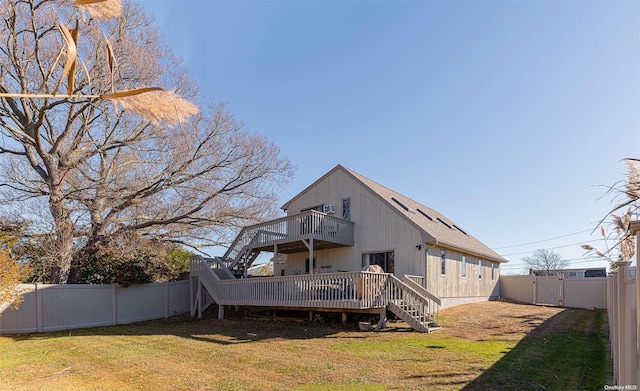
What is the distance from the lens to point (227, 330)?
12.6 m

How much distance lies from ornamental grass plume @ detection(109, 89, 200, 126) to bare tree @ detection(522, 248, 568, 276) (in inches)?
2138

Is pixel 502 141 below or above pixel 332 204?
above

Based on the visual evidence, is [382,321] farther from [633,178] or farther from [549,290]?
A: [549,290]

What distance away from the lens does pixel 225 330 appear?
12.6 m

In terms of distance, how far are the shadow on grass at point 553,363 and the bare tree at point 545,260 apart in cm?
4331

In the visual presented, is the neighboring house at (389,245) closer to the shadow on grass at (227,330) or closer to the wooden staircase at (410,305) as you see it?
the wooden staircase at (410,305)

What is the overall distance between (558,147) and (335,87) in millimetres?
8832

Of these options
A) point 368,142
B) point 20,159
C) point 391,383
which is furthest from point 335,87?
point 20,159

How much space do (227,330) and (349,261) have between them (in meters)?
6.51

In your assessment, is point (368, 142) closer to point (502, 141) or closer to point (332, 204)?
point (332, 204)

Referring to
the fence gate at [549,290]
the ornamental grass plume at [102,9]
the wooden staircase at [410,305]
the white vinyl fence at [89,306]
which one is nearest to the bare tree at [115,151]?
the white vinyl fence at [89,306]

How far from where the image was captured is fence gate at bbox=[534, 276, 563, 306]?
2001 cm

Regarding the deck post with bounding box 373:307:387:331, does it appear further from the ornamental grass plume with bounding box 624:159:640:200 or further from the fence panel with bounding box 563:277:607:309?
the fence panel with bounding box 563:277:607:309

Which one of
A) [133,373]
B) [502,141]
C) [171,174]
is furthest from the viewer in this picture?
[171,174]
